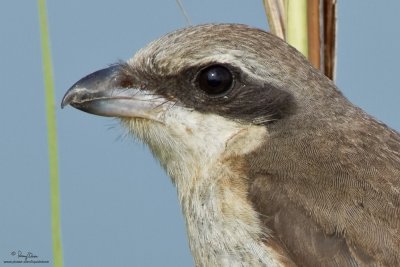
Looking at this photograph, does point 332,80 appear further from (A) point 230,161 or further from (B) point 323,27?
(A) point 230,161

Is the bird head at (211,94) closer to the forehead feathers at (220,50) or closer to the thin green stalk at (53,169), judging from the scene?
the forehead feathers at (220,50)

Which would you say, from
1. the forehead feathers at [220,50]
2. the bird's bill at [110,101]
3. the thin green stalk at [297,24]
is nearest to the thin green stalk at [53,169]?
the bird's bill at [110,101]

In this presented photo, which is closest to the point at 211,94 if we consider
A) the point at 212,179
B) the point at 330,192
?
the point at 212,179

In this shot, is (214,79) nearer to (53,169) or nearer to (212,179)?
(212,179)

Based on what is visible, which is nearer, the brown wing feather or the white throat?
the brown wing feather

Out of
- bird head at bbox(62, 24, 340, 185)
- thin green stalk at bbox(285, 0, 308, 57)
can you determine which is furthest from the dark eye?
thin green stalk at bbox(285, 0, 308, 57)

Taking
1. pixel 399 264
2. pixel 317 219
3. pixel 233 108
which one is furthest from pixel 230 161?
pixel 399 264

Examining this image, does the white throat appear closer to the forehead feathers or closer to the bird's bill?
the bird's bill
